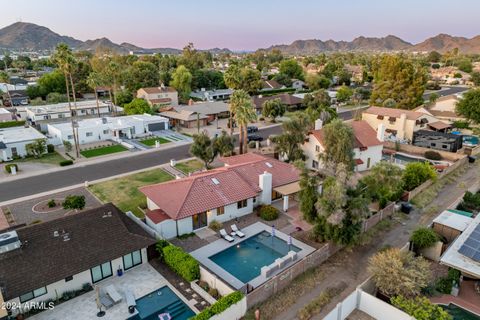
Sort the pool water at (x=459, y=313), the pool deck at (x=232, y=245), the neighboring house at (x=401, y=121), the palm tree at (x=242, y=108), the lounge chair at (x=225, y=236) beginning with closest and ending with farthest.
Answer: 1. the pool water at (x=459, y=313)
2. the pool deck at (x=232, y=245)
3. the lounge chair at (x=225, y=236)
4. the palm tree at (x=242, y=108)
5. the neighboring house at (x=401, y=121)

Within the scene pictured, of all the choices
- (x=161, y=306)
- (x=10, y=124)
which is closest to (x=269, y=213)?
(x=161, y=306)

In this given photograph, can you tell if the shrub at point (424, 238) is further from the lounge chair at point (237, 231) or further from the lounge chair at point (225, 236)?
the lounge chair at point (225, 236)

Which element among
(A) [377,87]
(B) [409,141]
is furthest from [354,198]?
(A) [377,87]

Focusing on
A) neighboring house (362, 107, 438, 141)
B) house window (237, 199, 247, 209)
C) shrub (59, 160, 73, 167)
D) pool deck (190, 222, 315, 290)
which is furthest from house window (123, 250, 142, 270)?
neighboring house (362, 107, 438, 141)

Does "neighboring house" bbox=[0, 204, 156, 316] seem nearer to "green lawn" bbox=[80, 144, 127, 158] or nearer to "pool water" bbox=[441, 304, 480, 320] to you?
"pool water" bbox=[441, 304, 480, 320]

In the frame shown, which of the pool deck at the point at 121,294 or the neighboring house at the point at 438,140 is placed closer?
the pool deck at the point at 121,294

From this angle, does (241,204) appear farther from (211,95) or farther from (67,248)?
(211,95)

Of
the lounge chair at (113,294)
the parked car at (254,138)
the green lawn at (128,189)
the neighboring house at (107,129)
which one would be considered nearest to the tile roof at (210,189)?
the green lawn at (128,189)
